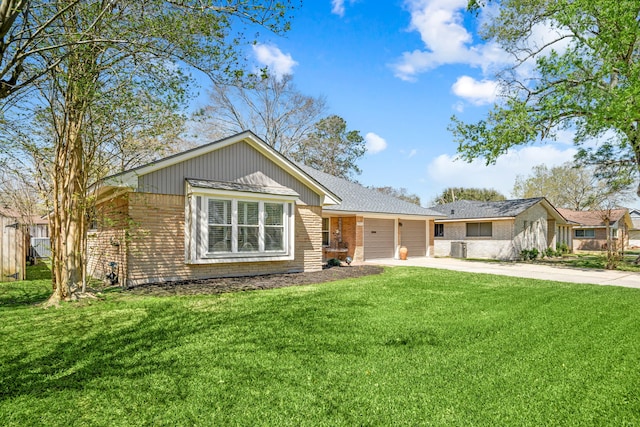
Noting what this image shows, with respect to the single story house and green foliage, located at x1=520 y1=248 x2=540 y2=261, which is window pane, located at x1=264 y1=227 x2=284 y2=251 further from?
green foliage, located at x1=520 y1=248 x2=540 y2=261

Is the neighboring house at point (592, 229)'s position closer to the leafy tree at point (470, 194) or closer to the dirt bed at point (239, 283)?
the leafy tree at point (470, 194)

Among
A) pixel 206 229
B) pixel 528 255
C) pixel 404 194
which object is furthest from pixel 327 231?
pixel 404 194

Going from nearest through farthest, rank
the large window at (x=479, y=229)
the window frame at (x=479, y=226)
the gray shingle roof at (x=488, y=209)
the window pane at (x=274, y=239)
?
the window pane at (x=274, y=239) < the gray shingle roof at (x=488, y=209) < the window frame at (x=479, y=226) < the large window at (x=479, y=229)

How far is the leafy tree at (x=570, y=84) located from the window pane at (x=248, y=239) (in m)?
12.9

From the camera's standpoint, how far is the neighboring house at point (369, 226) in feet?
58.8

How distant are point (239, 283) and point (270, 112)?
2218 centimetres

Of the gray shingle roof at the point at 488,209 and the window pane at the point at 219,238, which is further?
the gray shingle roof at the point at 488,209

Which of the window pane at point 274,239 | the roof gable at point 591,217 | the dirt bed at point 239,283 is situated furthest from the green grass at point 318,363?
the roof gable at point 591,217

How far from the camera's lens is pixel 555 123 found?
57.4ft

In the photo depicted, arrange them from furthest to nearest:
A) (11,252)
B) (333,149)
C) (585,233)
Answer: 1. (585,233)
2. (333,149)
3. (11,252)

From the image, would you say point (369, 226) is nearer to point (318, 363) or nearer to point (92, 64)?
point (92, 64)

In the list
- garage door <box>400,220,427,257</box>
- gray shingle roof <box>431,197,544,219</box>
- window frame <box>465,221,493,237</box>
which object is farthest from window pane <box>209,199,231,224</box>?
window frame <box>465,221,493,237</box>

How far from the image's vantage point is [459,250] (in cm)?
2331

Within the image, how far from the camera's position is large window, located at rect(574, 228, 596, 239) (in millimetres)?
34747
